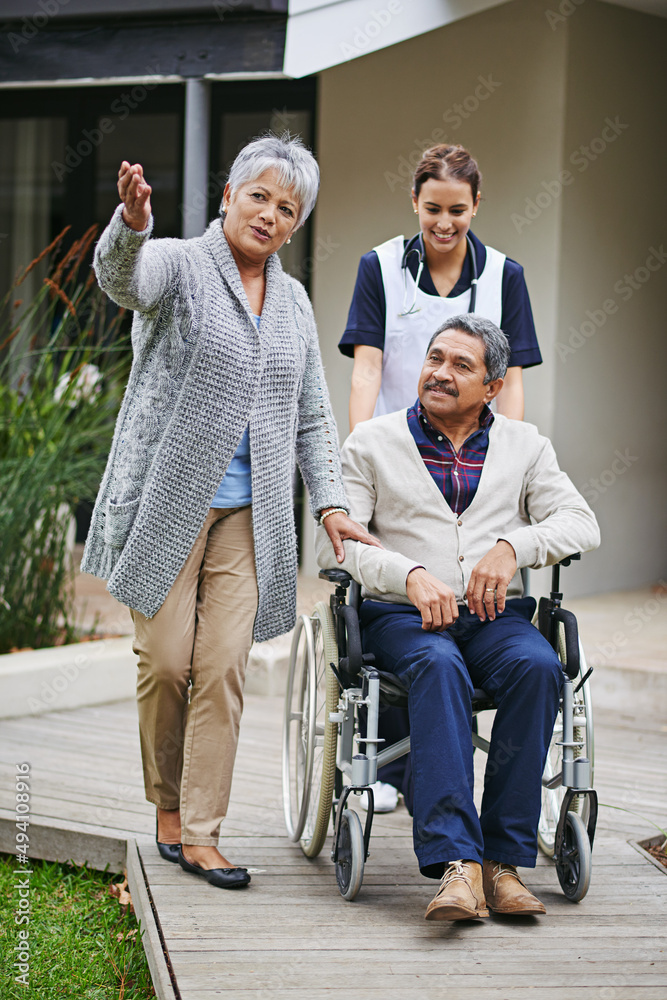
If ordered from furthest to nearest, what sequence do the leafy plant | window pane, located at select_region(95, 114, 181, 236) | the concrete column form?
window pane, located at select_region(95, 114, 181, 236) → the concrete column → the leafy plant

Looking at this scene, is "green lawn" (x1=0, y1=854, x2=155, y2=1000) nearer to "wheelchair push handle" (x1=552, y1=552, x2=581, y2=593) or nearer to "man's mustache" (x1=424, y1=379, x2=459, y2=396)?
"wheelchair push handle" (x1=552, y1=552, x2=581, y2=593)

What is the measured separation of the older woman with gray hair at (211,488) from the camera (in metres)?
2.39

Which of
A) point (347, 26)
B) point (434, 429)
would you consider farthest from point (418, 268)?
point (347, 26)

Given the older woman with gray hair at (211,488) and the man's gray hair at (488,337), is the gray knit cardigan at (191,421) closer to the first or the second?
the older woman with gray hair at (211,488)

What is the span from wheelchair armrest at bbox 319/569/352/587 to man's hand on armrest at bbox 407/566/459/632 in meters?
0.14

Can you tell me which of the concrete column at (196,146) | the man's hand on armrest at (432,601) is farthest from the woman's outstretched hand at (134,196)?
the concrete column at (196,146)

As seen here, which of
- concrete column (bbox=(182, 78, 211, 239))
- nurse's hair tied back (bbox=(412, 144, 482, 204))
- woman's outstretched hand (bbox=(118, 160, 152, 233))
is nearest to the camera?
woman's outstretched hand (bbox=(118, 160, 152, 233))

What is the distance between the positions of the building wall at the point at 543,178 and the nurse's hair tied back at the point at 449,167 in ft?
7.98

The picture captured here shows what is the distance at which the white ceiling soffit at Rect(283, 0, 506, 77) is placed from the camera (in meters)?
4.49

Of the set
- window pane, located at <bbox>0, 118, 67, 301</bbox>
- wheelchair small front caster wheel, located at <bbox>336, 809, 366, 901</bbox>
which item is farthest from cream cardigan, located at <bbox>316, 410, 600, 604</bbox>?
window pane, located at <bbox>0, 118, 67, 301</bbox>

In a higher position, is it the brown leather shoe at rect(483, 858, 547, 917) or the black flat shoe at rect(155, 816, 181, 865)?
the brown leather shoe at rect(483, 858, 547, 917)

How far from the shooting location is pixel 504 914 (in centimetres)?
232

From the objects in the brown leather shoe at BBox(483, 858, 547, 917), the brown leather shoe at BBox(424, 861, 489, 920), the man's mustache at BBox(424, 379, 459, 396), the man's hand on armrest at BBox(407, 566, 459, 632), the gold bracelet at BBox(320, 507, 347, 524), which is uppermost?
the man's mustache at BBox(424, 379, 459, 396)

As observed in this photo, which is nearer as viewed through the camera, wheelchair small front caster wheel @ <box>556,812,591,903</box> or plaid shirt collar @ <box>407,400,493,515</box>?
wheelchair small front caster wheel @ <box>556,812,591,903</box>
